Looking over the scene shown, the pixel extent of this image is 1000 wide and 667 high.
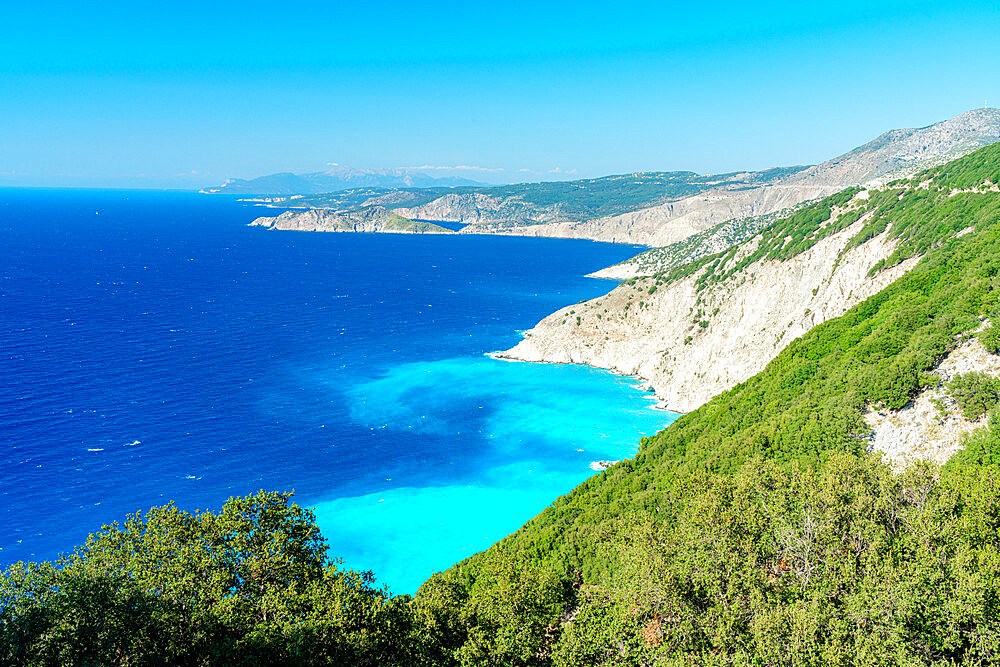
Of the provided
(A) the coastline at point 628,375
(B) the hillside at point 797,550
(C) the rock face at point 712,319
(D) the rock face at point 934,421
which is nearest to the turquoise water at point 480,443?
(A) the coastline at point 628,375

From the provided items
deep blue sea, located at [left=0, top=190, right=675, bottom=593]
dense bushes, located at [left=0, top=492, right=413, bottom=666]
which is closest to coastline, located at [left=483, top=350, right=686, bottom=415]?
deep blue sea, located at [left=0, top=190, right=675, bottom=593]

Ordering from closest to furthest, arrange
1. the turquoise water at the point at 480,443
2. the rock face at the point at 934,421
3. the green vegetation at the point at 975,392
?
1. the rock face at the point at 934,421
2. the green vegetation at the point at 975,392
3. the turquoise water at the point at 480,443

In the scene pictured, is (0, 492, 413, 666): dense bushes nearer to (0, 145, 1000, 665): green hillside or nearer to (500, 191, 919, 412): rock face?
(0, 145, 1000, 665): green hillside

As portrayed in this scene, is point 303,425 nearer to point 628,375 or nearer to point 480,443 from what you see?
point 480,443

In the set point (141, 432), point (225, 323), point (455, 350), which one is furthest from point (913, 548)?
point (225, 323)

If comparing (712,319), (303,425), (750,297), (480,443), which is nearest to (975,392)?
(480,443)

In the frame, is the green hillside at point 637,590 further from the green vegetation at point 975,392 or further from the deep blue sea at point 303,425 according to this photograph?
the deep blue sea at point 303,425

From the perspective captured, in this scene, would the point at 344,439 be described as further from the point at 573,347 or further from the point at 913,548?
the point at 913,548
